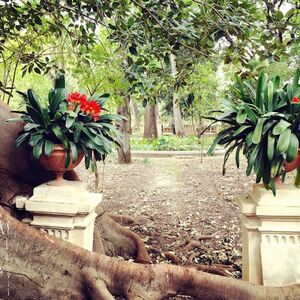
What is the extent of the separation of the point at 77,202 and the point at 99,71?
478 cm

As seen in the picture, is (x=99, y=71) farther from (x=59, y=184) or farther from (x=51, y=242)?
(x=51, y=242)

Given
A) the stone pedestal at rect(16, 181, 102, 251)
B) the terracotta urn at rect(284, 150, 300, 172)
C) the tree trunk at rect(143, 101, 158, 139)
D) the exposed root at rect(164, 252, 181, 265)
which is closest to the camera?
the terracotta urn at rect(284, 150, 300, 172)

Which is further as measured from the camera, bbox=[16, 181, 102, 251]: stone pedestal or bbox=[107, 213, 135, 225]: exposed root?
bbox=[107, 213, 135, 225]: exposed root

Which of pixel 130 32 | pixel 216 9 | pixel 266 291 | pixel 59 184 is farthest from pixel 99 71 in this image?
pixel 266 291

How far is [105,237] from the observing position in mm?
3623

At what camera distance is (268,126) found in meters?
2.17

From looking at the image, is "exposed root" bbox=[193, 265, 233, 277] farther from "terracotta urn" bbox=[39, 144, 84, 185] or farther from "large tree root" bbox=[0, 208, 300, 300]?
"terracotta urn" bbox=[39, 144, 84, 185]

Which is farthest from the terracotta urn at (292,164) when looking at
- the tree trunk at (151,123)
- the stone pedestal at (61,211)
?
the tree trunk at (151,123)

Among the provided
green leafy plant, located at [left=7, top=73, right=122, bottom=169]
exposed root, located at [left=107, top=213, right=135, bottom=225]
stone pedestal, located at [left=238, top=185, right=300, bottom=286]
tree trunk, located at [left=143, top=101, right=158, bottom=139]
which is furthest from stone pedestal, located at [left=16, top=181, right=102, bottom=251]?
tree trunk, located at [left=143, top=101, right=158, bottom=139]

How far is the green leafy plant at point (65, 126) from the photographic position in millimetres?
2354

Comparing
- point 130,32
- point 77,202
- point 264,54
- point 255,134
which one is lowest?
point 77,202

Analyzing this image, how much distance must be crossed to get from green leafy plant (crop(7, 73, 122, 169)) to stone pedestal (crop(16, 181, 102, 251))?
220mm

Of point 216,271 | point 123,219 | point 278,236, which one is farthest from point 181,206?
point 278,236

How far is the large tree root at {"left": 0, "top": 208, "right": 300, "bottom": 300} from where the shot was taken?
2084 millimetres
